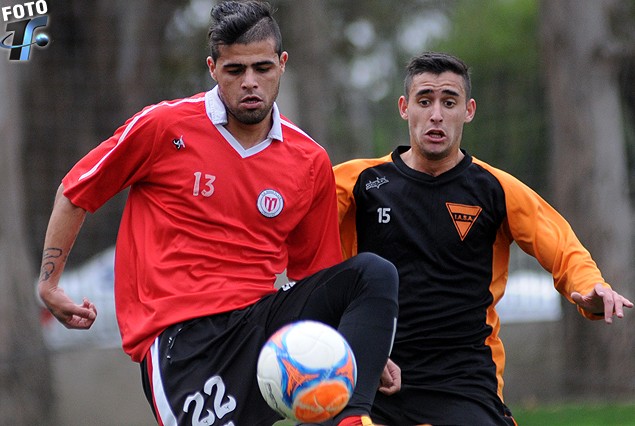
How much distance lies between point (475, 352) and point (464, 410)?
30 cm

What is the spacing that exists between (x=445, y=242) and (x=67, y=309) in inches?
68.9

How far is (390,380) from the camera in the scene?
503 cm

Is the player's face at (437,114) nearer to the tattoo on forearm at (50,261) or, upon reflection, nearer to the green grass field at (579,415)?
the tattoo on forearm at (50,261)

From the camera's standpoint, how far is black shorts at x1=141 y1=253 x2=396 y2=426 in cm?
473

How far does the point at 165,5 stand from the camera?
1430cm

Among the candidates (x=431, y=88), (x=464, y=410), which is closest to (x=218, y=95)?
(x=431, y=88)

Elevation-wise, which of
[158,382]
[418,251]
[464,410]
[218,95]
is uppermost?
[218,95]

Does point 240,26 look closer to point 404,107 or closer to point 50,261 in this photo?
point 404,107

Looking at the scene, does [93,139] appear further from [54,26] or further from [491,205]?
[491,205]

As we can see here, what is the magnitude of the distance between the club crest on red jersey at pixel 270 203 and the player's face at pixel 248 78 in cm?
32

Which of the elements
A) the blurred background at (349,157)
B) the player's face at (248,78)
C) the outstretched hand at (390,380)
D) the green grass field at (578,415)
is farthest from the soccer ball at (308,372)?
the blurred background at (349,157)

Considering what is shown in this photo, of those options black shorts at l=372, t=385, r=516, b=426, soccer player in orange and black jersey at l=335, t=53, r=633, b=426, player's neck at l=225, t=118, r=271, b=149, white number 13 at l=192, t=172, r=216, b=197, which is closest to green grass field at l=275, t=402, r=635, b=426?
soccer player in orange and black jersey at l=335, t=53, r=633, b=426

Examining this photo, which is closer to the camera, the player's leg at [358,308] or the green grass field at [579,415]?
the player's leg at [358,308]

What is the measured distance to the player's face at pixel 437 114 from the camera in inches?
206
